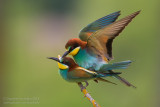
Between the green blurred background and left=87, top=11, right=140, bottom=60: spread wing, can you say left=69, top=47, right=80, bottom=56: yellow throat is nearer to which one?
left=87, top=11, right=140, bottom=60: spread wing

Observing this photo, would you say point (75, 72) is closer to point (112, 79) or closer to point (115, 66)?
point (115, 66)

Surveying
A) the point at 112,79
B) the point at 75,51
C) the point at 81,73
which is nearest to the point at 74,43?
the point at 75,51

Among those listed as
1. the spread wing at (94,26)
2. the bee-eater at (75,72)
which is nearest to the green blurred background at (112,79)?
the spread wing at (94,26)

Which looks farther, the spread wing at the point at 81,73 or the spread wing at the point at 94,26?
the spread wing at the point at 94,26

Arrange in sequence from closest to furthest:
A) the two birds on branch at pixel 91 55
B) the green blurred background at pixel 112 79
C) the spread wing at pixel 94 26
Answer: the two birds on branch at pixel 91 55 → the spread wing at pixel 94 26 → the green blurred background at pixel 112 79

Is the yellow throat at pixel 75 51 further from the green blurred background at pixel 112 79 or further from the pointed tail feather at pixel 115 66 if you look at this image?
the green blurred background at pixel 112 79

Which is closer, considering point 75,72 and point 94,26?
point 75,72

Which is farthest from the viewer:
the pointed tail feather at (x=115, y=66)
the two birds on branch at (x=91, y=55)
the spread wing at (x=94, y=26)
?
the spread wing at (x=94, y=26)

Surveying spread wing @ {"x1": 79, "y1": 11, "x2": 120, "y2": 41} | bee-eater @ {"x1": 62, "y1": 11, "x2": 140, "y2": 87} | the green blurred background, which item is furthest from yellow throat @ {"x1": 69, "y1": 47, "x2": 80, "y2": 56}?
the green blurred background

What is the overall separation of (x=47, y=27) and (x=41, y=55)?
12.0ft

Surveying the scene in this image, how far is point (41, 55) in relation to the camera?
6.09 metres

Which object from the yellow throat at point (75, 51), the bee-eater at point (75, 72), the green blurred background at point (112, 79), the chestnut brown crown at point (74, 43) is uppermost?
the chestnut brown crown at point (74, 43)

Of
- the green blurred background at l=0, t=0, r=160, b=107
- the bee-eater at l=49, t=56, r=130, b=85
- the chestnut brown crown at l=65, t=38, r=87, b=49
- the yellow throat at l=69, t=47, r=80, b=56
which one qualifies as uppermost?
the chestnut brown crown at l=65, t=38, r=87, b=49

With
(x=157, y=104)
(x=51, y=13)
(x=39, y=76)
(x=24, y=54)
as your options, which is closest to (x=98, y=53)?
(x=157, y=104)
